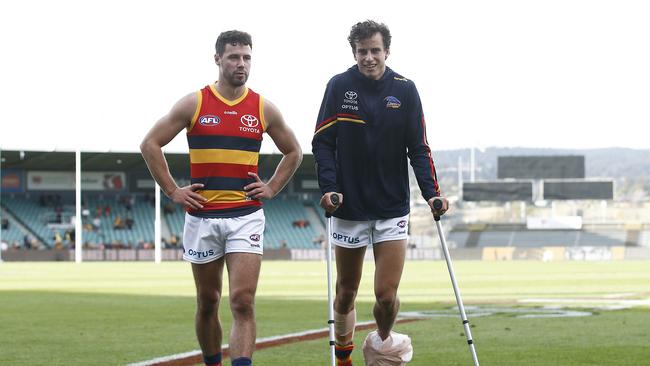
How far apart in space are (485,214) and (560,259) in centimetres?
7730

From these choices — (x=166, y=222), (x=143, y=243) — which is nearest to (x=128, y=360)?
(x=143, y=243)

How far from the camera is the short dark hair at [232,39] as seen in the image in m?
8.64

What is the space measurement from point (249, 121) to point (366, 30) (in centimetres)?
107

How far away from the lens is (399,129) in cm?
912

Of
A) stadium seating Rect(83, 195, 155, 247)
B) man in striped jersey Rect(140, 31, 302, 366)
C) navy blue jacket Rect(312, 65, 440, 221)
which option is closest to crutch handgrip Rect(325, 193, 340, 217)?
navy blue jacket Rect(312, 65, 440, 221)

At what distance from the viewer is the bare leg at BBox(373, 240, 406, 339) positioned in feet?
29.9

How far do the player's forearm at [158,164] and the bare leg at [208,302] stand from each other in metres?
0.62

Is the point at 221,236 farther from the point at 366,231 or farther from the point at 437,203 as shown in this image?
the point at 437,203

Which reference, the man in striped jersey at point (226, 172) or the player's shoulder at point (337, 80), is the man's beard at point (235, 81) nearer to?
the man in striped jersey at point (226, 172)

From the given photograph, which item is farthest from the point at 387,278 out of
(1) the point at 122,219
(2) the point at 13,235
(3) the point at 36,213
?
(1) the point at 122,219

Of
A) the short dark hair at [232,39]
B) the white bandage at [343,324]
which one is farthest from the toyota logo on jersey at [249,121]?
the white bandage at [343,324]

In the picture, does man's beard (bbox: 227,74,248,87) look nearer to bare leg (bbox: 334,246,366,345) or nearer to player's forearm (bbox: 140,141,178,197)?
player's forearm (bbox: 140,141,178,197)

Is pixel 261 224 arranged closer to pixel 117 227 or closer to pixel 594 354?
pixel 594 354

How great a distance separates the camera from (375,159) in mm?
9117
